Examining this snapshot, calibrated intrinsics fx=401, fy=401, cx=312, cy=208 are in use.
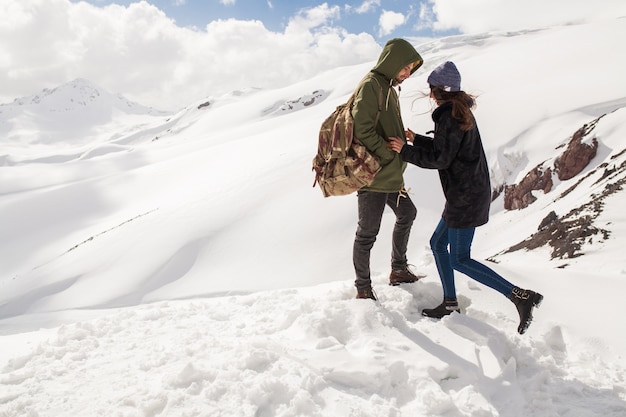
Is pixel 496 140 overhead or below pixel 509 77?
below

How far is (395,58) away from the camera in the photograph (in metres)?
3.56

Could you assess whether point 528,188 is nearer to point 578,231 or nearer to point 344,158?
point 578,231

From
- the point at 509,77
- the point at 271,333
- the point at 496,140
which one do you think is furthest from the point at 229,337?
the point at 509,77

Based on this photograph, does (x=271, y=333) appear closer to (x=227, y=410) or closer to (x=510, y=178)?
(x=227, y=410)

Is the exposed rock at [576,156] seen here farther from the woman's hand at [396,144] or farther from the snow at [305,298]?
the woman's hand at [396,144]

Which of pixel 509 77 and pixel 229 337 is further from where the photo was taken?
pixel 509 77

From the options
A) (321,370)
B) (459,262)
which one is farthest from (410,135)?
(321,370)

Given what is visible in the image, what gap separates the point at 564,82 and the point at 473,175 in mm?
20219

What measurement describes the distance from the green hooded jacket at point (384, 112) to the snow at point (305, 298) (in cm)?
53

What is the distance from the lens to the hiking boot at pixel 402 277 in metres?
4.32

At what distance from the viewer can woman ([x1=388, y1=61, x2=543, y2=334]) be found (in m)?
3.18

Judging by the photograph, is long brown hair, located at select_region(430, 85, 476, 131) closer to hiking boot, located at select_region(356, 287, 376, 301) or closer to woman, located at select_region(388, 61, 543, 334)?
woman, located at select_region(388, 61, 543, 334)

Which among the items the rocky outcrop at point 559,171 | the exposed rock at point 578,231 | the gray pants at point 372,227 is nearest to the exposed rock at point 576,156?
the rocky outcrop at point 559,171

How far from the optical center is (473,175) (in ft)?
10.8
